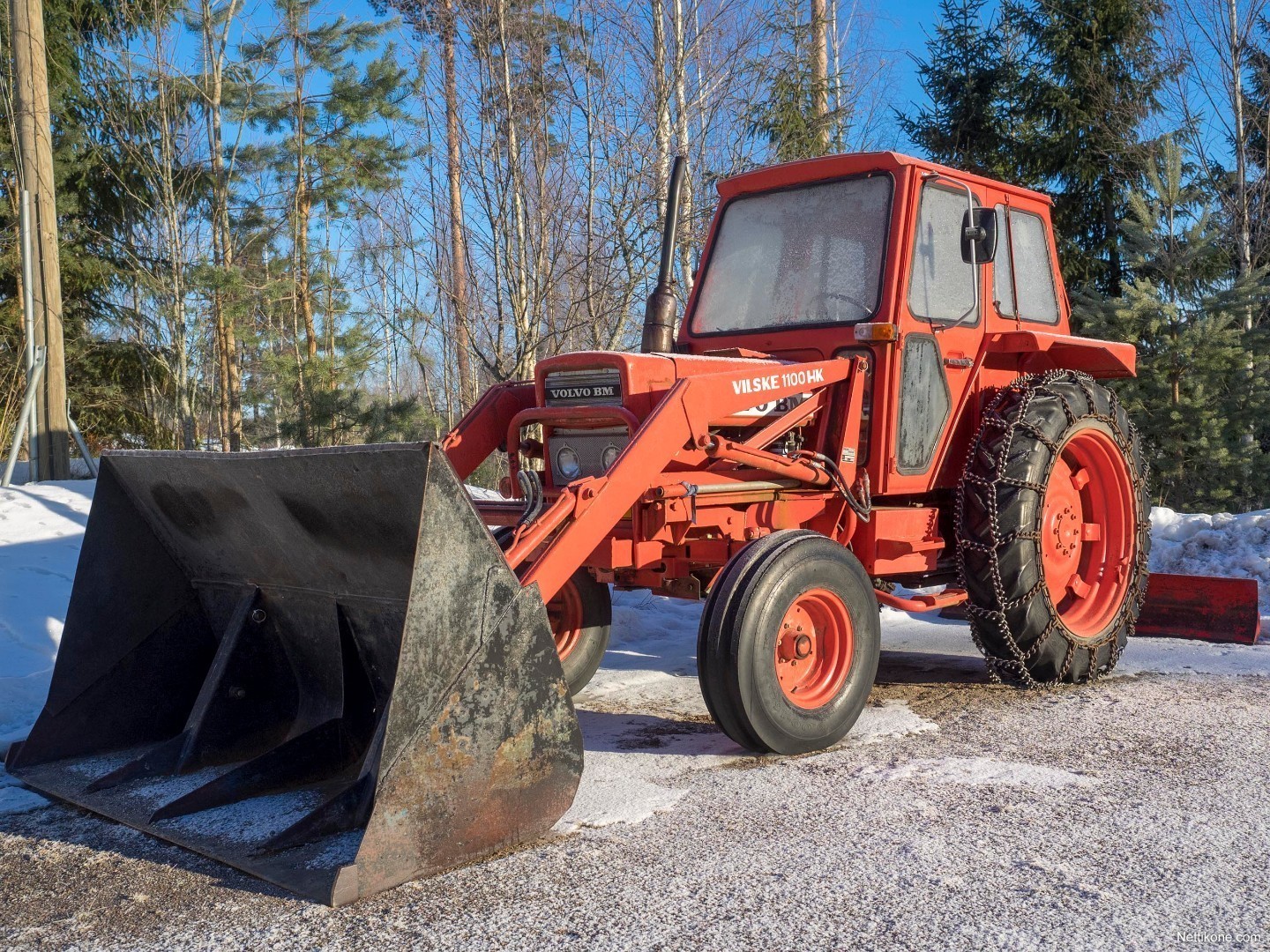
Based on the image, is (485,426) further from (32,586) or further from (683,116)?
(683,116)

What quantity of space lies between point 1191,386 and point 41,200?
11116mm

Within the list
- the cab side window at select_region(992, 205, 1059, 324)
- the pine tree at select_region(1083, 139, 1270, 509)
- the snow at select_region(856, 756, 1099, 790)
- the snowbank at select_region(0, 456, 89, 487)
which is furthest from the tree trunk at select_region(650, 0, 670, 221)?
the snow at select_region(856, 756, 1099, 790)

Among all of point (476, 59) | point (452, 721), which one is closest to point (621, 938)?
point (452, 721)

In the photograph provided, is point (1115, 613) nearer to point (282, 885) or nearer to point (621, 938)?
point (621, 938)

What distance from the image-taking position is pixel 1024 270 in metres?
5.79

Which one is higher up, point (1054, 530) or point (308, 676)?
point (1054, 530)

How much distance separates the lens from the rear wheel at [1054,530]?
16.6 ft

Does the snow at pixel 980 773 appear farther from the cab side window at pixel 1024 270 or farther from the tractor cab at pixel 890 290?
the cab side window at pixel 1024 270

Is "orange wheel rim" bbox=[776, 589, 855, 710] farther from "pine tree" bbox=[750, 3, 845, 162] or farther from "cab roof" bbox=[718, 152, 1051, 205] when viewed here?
"pine tree" bbox=[750, 3, 845, 162]

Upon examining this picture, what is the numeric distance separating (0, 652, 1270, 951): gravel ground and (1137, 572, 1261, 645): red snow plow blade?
2.44 m

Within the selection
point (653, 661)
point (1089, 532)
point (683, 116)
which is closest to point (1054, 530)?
point (1089, 532)

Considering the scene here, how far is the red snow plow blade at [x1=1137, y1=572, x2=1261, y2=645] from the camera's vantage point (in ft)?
21.0

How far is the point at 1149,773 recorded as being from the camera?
3.96m

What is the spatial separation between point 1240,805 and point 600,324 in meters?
9.14
